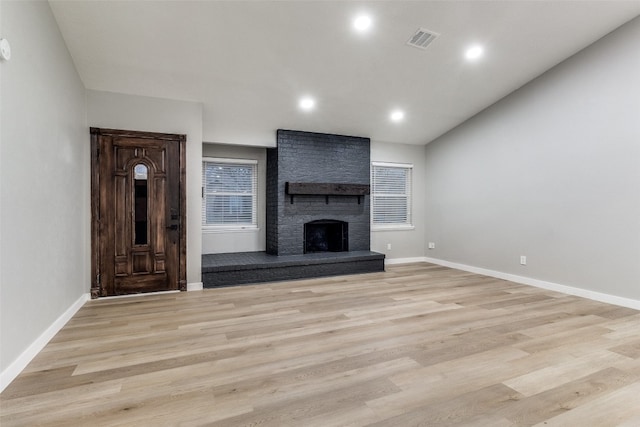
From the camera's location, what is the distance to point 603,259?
383 cm

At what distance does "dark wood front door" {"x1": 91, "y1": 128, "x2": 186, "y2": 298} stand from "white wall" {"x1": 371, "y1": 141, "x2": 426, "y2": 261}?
142 inches

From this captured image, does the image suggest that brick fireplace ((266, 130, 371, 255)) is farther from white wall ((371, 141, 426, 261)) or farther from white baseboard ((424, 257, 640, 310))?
white baseboard ((424, 257, 640, 310))

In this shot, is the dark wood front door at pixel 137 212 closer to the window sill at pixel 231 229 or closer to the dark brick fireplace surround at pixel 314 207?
the dark brick fireplace surround at pixel 314 207

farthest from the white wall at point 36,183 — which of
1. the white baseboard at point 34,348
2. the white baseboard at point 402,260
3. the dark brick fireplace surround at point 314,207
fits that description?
the white baseboard at point 402,260

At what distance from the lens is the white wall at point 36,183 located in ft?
6.68

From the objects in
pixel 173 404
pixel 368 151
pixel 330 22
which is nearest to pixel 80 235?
pixel 173 404

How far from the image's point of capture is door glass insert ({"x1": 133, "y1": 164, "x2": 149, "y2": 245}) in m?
4.04

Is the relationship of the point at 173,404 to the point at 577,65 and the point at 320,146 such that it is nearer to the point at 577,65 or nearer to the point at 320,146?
the point at 320,146

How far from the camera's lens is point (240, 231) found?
5707mm

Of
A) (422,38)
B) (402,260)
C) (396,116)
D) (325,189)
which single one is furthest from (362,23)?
(402,260)

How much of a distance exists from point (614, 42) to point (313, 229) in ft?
15.5

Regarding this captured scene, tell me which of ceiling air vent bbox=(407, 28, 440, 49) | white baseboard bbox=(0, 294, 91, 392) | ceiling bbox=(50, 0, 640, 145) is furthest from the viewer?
ceiling air vent bbox=(407, 28, 440, 49)

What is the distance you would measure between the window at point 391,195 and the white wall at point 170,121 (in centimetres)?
339

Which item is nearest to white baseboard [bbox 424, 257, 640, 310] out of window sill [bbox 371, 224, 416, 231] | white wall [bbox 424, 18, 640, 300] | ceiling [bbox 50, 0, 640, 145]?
white wall [bbox 424, 18, 640, 300]
